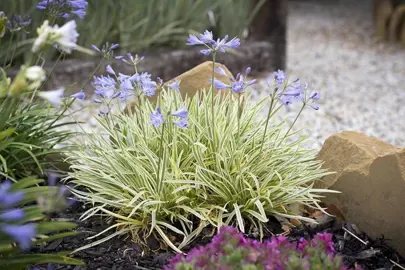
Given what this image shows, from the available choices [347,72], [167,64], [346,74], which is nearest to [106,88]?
[167,64]

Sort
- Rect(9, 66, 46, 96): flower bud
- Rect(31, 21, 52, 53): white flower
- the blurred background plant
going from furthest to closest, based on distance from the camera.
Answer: the blurred background plant
Rect(31, 21, 52, 53): white flower
Rect(9, 66, 46, 96): flower bud

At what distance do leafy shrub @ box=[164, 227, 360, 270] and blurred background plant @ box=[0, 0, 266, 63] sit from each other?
338 cm

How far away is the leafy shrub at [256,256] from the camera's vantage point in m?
1.61

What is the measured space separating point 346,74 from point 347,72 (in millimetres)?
123

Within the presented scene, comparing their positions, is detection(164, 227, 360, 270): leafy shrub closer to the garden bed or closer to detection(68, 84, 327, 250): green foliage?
detection(68, 84, 327, 250): green foliage

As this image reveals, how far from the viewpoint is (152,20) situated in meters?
5.74

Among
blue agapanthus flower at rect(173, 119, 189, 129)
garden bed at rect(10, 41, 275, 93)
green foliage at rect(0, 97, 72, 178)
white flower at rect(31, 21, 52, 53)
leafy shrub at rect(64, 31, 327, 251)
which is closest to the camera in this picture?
white flower at rect(31, 21, 52, 53)

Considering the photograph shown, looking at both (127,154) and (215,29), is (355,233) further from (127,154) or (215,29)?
(215,29)

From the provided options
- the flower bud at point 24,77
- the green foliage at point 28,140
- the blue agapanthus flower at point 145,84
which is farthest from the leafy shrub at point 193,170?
the flower bud at point 24,77

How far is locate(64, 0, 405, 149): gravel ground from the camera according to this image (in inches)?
181

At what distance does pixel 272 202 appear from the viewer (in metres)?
2.37

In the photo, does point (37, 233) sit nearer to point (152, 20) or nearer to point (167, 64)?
point (167, 64)

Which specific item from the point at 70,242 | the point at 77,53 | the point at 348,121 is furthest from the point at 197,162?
the point at 77,53

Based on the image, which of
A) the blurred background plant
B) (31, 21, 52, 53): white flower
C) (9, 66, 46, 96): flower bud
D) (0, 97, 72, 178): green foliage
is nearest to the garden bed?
the blurred background plant
